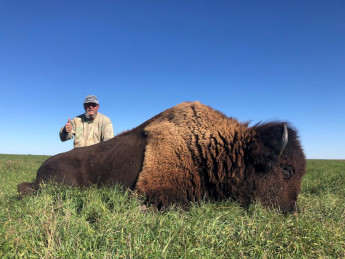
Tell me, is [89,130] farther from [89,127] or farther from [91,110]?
[91,110]

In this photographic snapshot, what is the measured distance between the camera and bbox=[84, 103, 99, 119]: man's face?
656 centimetres

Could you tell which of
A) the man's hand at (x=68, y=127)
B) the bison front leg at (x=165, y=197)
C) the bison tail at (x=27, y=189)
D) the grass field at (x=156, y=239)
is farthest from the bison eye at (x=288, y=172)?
the man's hand at (x=68, y=127)

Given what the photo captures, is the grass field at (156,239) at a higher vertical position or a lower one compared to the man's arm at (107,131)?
lower

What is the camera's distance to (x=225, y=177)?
150 inches

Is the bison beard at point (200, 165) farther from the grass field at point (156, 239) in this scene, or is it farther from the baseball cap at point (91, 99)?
the baseball cap at point (91, 99)

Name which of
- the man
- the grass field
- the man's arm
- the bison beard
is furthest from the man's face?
the grass field

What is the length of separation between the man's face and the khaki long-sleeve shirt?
0.51ft

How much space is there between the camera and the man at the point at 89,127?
6.50 metres

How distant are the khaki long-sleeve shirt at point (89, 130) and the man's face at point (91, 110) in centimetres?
15

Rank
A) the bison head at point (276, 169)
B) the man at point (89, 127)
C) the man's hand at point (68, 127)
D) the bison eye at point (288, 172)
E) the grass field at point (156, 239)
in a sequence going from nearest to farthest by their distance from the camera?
the grass field at point (156, 239) → the bison head at point (276, 169) → the bison eye at point (288, 172) → the man's hand at point (68, 127) → the man at point (89, 127)

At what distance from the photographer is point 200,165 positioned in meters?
3.90

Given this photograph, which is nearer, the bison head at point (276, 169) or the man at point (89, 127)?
the bison head at point (276, 169)

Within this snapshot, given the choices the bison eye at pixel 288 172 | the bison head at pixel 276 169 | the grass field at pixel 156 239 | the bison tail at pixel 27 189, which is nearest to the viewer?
the grass field at pixel 156 239

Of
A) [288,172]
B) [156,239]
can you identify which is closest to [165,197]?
[156,239]
